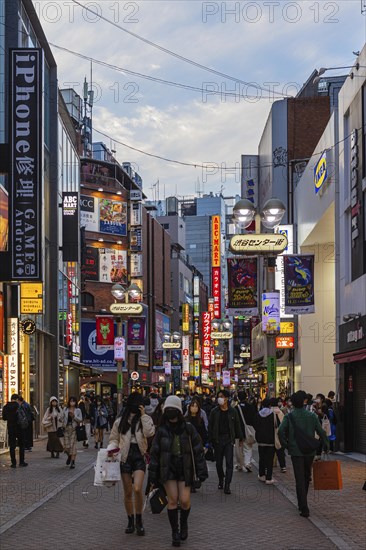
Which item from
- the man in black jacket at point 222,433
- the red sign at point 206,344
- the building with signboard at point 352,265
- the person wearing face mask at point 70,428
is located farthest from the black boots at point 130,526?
the red sign at point 206,344

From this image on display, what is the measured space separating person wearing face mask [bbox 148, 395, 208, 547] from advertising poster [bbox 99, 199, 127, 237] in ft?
222

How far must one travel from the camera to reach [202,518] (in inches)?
499

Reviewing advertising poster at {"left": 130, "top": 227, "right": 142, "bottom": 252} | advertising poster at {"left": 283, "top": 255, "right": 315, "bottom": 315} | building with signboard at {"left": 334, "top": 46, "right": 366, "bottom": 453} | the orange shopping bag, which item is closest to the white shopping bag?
the orange shopping bag

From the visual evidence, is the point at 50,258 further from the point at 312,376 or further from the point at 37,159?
the point at 37,159

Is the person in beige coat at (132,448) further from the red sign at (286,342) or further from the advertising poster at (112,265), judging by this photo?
the advertising poster at (112,265)

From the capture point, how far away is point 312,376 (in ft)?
125

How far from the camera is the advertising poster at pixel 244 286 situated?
78.6ft

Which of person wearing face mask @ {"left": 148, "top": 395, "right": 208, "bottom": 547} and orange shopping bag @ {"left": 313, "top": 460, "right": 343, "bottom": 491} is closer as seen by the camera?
person wearing face mask @ {"left": 148, "top": 395, "right": 208, "bottom": 547}

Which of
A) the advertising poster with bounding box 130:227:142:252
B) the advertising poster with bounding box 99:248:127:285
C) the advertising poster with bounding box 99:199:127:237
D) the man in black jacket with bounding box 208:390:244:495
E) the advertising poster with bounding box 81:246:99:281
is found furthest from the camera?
the advertising poster with bounding box 130:227:142:252

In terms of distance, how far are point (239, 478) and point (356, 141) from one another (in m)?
10.3

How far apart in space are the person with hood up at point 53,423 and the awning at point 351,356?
24.8ft

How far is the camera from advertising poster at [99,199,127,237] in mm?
77938

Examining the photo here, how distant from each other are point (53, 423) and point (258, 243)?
24.6 feet

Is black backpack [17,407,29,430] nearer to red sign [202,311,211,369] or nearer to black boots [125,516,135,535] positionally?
black boots [125,516,135,535]
